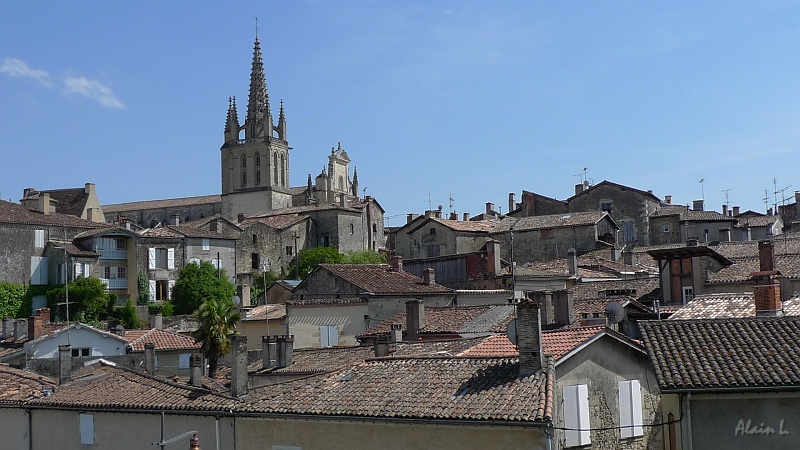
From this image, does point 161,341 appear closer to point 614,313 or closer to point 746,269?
point 614,313

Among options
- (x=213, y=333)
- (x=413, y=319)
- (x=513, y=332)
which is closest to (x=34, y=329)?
(x=213, y=333)

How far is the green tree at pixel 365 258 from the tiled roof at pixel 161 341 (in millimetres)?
39103

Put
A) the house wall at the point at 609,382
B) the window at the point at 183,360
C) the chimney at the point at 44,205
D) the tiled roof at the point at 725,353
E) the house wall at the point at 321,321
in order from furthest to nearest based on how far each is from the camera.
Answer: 1. the chimney at the point at 44,205
2. the window at the point at 183,360
3. the house wall at the point at 321,321
4. the house wall at the point at 609,382
5. the tiled roof at the point at 725,353

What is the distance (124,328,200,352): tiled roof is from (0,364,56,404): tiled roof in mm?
11285

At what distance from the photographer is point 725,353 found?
61.8ft

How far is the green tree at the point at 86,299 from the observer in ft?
212

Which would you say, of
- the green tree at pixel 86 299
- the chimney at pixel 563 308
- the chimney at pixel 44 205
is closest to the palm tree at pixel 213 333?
the chimney at pixel 563 308

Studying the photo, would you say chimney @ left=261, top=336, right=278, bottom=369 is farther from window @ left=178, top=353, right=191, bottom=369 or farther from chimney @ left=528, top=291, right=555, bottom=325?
window @ left=178, top=353, right=191, bottom=369

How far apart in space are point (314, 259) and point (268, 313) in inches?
1513

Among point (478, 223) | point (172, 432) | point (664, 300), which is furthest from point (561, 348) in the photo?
point (478, 223)

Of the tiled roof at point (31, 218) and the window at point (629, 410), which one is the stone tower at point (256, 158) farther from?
the window at point (629, 410)

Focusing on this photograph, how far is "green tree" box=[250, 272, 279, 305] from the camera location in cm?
7563

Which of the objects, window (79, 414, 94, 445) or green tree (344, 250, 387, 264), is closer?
window (79, 414, 94, 445)

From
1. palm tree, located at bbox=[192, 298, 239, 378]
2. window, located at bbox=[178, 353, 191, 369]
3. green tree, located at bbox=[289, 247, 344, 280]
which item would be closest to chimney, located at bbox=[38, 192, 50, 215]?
green tree, located at bbox=[289, 247, 344, 280]
